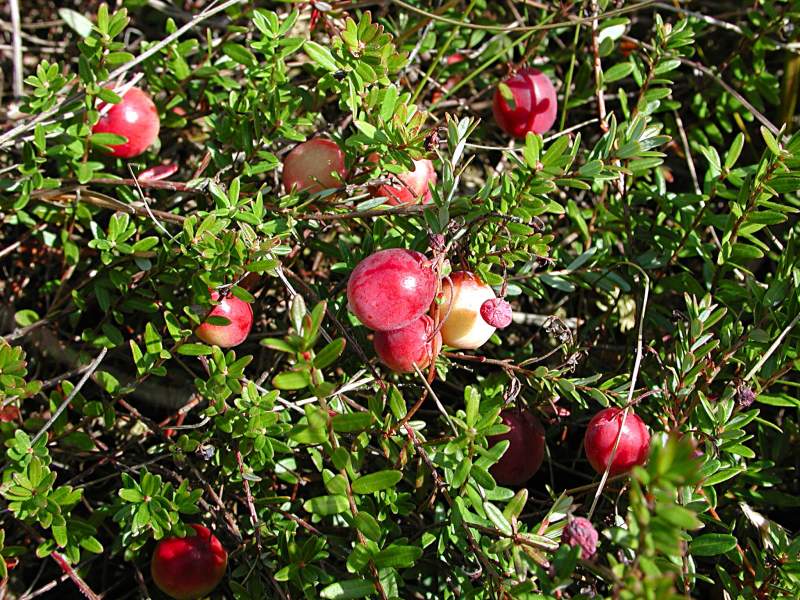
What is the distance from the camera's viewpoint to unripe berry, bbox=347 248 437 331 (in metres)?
1.85

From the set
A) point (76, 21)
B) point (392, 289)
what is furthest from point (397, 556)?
point (76, 21)

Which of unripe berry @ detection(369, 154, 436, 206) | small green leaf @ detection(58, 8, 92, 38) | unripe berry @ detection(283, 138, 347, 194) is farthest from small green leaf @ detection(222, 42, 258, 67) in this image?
small green leaf @ detection(58, 8, 92, 38)

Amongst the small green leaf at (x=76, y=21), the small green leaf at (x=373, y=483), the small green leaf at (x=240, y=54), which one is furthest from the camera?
the small green leaf at (x=76, y=21)

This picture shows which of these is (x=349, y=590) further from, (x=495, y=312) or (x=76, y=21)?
(x=76, y=21)

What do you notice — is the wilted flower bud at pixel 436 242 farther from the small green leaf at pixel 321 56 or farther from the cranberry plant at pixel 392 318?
the small green leaf at pixel 321 56

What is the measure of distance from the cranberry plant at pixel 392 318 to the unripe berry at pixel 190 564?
1cm

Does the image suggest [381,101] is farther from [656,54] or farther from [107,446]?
[107,446]

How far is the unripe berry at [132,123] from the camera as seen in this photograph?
8.44ft

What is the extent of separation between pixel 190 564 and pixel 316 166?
1234mm

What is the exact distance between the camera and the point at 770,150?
88.4 inches

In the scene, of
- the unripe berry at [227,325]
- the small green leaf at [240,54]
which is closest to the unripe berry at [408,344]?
the unripe berry at [227,325]

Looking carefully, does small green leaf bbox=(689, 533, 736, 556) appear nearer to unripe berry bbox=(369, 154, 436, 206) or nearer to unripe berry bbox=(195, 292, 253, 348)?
unripe berry bbox=(369, 154, 436, 206)

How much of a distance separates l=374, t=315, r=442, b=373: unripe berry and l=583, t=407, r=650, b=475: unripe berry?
50 cm

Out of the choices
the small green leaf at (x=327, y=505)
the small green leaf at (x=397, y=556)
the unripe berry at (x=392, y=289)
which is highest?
the unripe berry at (x=392, y=289)
